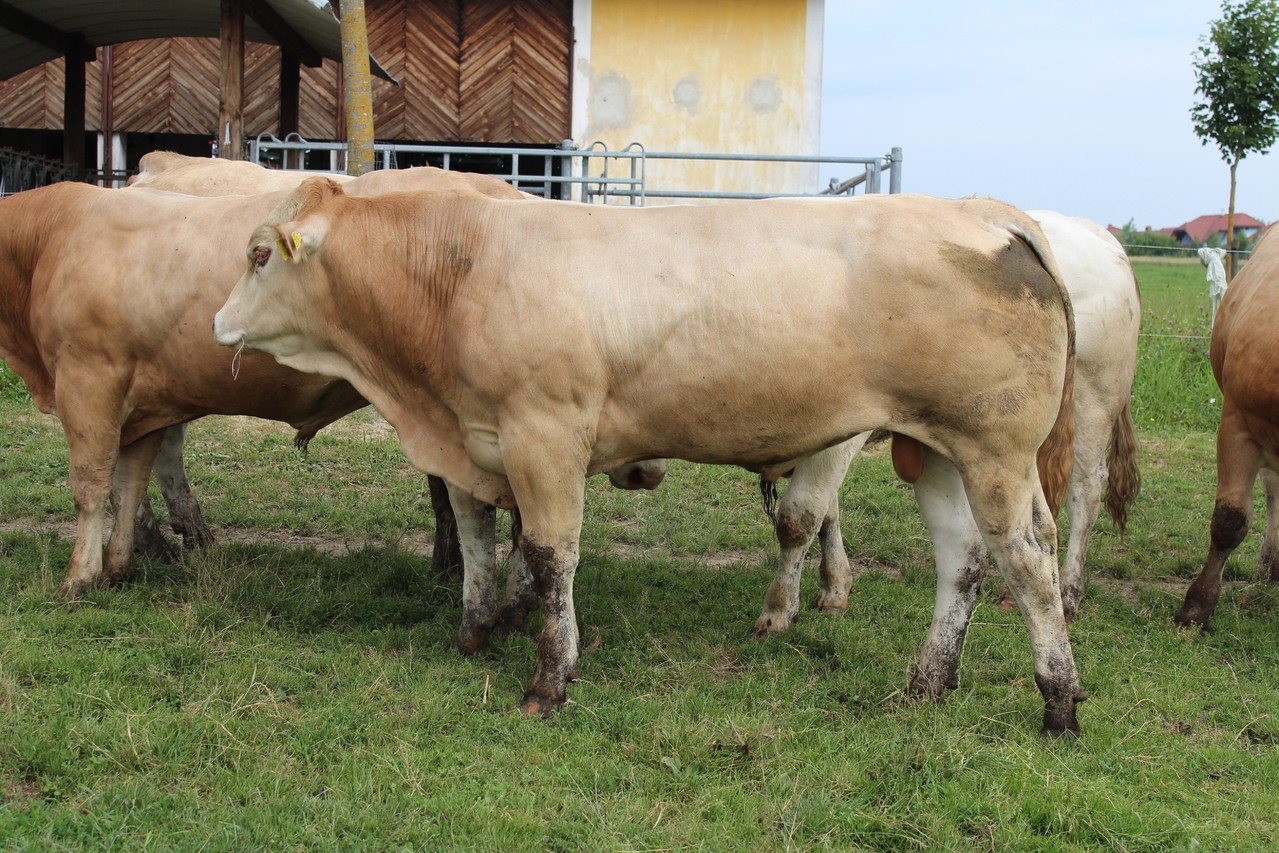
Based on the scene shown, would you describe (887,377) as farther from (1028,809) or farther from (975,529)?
(1028,809)

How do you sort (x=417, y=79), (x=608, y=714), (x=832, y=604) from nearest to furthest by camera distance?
1. (x=608, y=714)
2. (x=832, y=604)
3. (x=417, y=79)

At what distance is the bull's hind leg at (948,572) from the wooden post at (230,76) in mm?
8310

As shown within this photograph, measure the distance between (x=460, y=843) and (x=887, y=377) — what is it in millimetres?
2386

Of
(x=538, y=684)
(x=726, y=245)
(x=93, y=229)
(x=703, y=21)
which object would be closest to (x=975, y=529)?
(x=726, y=245)

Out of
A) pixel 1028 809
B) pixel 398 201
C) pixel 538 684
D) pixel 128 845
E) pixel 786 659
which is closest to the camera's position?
pixel 128 845

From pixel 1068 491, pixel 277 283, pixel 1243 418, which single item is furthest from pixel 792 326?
pixel 1243 418

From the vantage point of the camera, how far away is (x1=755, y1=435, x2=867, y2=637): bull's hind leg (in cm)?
587

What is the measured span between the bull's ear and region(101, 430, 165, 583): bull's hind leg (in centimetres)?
207

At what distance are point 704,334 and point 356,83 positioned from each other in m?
6.63

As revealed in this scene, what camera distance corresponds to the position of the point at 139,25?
1280 centimetres

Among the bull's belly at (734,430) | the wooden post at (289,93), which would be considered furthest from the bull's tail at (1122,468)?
the wooden post at (289,93)

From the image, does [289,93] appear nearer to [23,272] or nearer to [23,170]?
[23,170]

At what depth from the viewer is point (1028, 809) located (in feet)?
12.8

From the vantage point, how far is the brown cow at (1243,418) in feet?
19.8
